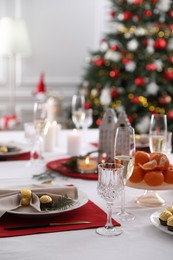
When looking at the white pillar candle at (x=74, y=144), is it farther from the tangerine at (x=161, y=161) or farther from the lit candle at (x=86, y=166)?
the tangerine at (x=161, y=161)

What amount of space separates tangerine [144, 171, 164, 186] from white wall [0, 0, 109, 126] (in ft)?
12.9

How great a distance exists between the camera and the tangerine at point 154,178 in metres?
1.53

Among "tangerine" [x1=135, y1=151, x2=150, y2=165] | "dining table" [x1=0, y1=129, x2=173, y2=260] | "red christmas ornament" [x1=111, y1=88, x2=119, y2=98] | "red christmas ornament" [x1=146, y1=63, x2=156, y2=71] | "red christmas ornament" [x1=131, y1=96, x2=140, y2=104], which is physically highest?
"red christmas ornament" [x1=146, y1=63, x2=156, y2=71]

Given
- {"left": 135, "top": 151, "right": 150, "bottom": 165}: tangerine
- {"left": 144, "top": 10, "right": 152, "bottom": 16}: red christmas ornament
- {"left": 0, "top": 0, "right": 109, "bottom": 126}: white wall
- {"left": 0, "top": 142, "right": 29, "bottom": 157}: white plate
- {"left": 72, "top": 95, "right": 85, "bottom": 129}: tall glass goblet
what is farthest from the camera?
{"left": 0, "top": 0, "right": 109, "bottom": 126}: white wall

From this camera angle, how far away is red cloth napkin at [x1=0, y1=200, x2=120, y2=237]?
131cm

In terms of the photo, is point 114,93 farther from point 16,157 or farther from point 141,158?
point 141,158

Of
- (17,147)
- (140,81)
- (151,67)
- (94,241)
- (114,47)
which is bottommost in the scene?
(94,241)

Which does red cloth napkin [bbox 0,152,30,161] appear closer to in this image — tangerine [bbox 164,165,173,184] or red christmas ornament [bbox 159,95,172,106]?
tangerine [bbox 164,165,173,184]

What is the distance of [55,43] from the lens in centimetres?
547

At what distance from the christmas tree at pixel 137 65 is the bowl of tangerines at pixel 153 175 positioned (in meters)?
3.16

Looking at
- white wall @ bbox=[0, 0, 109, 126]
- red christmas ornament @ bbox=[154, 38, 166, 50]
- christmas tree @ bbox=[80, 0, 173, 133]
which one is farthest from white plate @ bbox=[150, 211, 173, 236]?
white wall @ bbox=[0, 0, 109, 126]

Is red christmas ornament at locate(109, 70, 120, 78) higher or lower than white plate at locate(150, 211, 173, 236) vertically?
higher

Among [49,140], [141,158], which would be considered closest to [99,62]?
[49,140]

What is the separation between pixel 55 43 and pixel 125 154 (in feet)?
13.4
